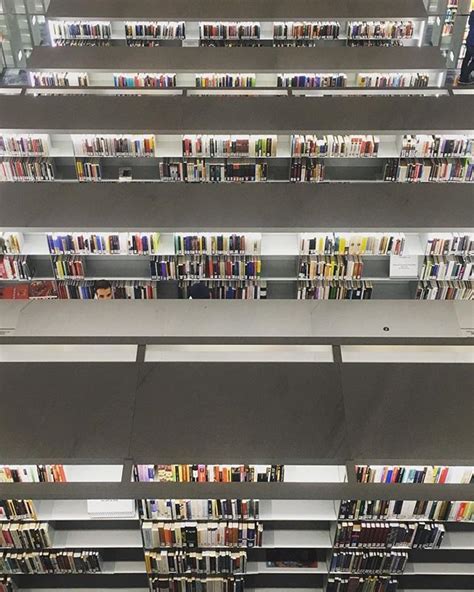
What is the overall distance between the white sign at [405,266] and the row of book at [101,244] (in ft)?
8.88

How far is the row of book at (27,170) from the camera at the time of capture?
870 centimetres

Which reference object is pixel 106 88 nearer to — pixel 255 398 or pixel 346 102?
pixel 346 102

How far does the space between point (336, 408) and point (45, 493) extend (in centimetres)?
214

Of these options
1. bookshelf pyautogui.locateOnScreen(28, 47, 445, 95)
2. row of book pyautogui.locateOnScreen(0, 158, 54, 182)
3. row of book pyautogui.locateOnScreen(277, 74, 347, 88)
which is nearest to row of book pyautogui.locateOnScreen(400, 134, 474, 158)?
bookshelf pyautogui.locateOnScreen(28, 47, 445, 95)

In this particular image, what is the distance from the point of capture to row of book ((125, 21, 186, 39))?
39.1 ft

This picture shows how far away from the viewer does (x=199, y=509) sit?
191 inches

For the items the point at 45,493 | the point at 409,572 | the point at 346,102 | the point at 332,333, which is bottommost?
the point at 409,572

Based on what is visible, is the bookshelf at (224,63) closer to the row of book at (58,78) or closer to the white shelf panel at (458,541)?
the row of book at (58,78)

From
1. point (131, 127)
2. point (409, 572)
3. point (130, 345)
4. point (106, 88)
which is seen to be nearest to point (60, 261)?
point (131, 127)

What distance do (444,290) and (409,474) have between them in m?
3.46

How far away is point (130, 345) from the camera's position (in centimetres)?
537

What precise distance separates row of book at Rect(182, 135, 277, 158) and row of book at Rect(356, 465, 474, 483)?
197 inches

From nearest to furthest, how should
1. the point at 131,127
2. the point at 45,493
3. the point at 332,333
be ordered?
1. the point at 45,493
2. the point at 332,333
3. the point at 131,127

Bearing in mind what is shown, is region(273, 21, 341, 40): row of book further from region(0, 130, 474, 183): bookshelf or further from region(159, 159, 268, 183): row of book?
region(159, 159, 268, 183): row of book
